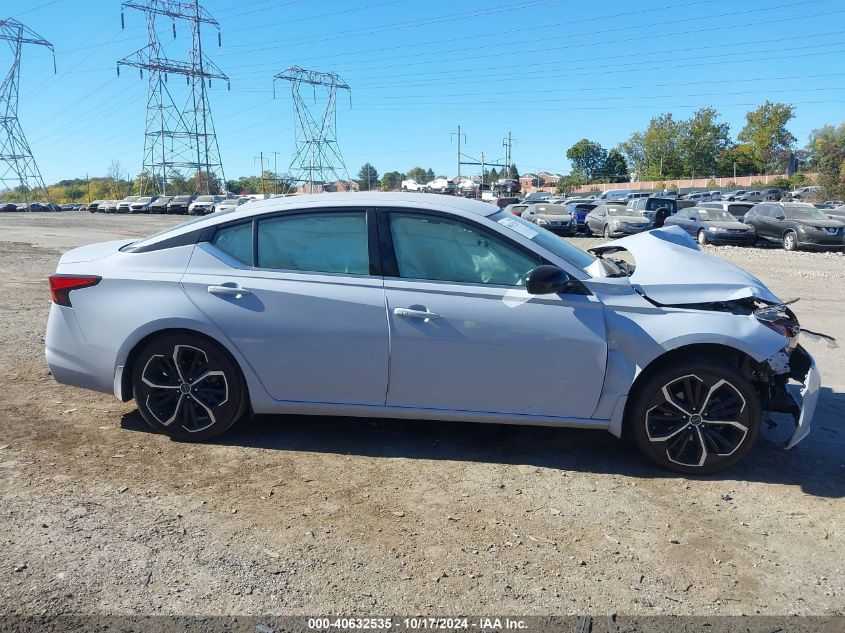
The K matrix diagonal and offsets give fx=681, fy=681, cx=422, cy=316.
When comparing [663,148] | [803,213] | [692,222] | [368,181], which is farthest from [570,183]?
[803,213]

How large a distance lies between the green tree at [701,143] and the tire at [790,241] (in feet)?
254

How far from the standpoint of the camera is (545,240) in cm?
438

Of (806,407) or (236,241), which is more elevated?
(236,241)

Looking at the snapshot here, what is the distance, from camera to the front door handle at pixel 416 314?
404 centimetres

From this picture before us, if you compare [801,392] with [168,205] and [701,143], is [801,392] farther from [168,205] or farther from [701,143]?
[701,143]

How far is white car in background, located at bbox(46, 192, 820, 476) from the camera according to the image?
13.0 ft

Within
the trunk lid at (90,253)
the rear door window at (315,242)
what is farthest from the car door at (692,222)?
the trunk lid at (90,253)

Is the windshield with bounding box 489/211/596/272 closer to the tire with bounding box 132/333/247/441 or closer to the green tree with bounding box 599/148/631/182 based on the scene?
the tire with bounding box 132/333/247/441

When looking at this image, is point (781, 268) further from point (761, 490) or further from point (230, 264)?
point (230, 264)

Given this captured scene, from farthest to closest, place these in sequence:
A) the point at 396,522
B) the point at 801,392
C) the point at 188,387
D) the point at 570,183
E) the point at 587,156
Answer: the point at 587,156 < the point at 570,183 < the point at 188,387 < the point at 801,392 < the point at 396,522

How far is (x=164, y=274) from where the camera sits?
4.38 metres

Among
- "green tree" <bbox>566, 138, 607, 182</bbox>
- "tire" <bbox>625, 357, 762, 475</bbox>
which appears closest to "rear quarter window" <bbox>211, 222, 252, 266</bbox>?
"tire" <bbox>625, 357, 762, 475</bbox>

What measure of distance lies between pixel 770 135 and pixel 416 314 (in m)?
96.1

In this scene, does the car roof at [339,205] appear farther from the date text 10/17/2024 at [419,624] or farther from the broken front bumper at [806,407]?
the date text 10/17/2024 at [419,624]
